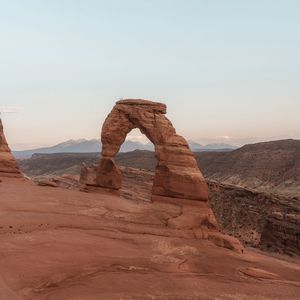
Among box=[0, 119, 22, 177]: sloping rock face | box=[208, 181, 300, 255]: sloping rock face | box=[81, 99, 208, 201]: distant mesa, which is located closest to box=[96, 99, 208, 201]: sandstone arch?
box=[81, 99, 208, 201]: distant mesa

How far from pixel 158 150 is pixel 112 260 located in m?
12.8

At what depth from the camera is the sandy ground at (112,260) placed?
13477mm

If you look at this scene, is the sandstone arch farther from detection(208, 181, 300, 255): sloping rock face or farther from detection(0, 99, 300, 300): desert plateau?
detection(208, 181, 300, 255): sloping rock face

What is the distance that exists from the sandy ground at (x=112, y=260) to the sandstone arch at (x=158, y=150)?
103 inches

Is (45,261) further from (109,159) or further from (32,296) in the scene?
(109,159)

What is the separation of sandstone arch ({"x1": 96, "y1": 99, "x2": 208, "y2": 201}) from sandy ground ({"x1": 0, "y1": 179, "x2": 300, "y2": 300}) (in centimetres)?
261

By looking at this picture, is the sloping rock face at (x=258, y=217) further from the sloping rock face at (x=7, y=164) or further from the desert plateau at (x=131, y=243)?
the sloping rock face at (x=7, y=164)

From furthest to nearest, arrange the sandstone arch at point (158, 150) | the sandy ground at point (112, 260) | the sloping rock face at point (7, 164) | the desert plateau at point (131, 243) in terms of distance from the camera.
→ 1. the sloping rock face at point (7, 164)
2. the sandstone arch at point (158, 150)
3. the desert plateau at point (131, 243)
4. the sandy ground at point (112, 260)

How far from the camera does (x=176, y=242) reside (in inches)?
808

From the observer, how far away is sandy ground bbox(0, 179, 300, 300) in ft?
44.2

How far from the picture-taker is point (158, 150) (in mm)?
28016

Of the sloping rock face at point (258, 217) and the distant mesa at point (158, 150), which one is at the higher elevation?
the distant mesa at point (158, 150)

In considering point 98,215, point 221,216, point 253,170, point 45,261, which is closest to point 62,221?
point 98,215

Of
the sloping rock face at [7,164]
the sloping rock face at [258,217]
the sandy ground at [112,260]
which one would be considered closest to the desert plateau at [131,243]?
the sandy ground at [112,260]
